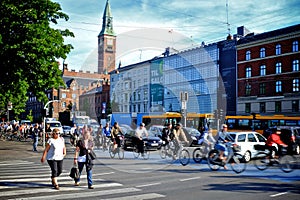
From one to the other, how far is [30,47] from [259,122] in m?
23.4

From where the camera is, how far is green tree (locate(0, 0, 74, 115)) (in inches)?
759

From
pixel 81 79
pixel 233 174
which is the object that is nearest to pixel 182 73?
pixel 233 174

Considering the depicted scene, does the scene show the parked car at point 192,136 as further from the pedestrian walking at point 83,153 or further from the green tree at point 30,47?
the pedestrian walking at point 83,153

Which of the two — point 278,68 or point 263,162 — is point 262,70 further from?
point 263,162

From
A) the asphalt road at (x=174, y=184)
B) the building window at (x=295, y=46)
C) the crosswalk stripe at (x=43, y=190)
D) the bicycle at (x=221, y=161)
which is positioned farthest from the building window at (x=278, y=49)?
the crosswalk stripe at (x=43, y=190)

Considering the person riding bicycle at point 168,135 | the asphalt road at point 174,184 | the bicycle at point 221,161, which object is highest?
the person riding bicycle at point 168,135

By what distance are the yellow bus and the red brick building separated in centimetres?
1392

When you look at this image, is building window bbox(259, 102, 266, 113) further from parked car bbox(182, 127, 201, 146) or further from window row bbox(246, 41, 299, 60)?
parked car bbox(182, 127, 201, 146)

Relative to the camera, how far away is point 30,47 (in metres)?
19.5

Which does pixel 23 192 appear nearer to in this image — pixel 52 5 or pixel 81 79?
pixel 52 5

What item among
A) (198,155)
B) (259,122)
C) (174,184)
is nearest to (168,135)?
(198,155)

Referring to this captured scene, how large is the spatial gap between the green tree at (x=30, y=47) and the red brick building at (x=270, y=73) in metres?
34.2

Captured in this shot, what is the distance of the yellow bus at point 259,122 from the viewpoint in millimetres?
31722

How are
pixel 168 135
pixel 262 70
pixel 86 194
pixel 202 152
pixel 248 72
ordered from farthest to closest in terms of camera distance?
pixel 248 72
pixel 262 70
pixel 168 135
pixel 202 152
pixel 86 194
